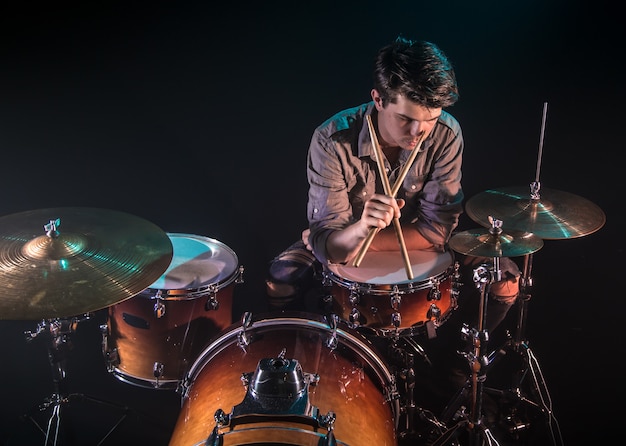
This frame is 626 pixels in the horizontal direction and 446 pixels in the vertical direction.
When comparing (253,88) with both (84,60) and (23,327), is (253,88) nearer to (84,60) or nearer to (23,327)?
(84,60)

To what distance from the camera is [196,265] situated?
98.0 inches

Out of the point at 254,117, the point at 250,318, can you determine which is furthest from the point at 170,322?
the point at 254,117

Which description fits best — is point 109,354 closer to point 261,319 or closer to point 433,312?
point 261,319

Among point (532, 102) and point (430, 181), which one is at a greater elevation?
point (532, 102)

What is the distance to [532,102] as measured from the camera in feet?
10.5

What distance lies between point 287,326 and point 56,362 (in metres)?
0.99

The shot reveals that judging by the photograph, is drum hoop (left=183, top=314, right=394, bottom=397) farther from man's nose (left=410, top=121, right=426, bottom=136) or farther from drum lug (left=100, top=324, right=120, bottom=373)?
man's nose (left=410, top=121, right=426, bottom=136)

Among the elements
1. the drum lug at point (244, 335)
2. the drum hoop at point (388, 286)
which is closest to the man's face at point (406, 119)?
the drum hoop at point (388, 286)

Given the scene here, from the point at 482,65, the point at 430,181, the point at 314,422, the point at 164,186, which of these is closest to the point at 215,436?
the point at 314,422

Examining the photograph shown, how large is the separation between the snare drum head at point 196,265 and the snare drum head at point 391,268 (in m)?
0.50

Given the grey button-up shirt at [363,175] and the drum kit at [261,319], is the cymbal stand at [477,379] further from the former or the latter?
the grey button-up shirt at [363,175]

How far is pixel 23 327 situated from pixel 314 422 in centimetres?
233

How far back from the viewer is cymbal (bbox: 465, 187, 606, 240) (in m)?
2.14

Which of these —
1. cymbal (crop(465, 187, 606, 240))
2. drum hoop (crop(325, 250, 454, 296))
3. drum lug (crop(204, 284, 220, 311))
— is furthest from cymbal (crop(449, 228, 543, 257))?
drum lug (crop(204, 284, 220, 311))
